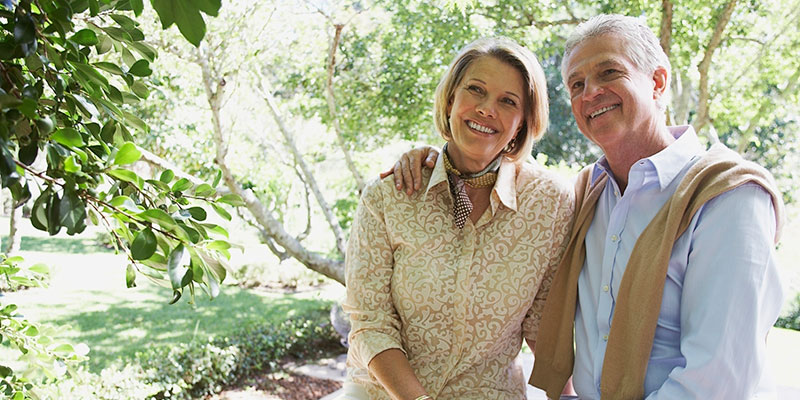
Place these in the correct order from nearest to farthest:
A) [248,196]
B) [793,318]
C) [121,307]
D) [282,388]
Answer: [248,196] < [282,388] < [793,318] < [121,307]

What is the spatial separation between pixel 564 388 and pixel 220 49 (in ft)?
11.2

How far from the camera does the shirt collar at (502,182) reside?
182 centimetres

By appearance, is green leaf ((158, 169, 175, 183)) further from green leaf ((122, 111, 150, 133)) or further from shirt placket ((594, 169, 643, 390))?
shirt placket ((594, 169, 643, 390))

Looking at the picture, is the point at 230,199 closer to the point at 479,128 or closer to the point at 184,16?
the point at 184,16

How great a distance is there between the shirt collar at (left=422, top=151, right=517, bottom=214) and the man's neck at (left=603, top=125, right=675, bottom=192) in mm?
292

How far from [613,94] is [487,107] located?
36cm

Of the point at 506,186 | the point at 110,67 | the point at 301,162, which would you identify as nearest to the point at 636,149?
the point at 506,186

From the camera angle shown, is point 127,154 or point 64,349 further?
point 64,349

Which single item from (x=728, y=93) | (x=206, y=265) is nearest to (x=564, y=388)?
(x=206, y=265)

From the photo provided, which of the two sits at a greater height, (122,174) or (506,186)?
(122,174)

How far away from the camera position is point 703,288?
4.56ft

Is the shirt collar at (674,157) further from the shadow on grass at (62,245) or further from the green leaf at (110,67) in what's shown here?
the shadow on grass at (62,245)

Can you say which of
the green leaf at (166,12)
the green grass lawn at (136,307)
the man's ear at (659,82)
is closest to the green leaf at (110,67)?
the green leaf at (166,12)

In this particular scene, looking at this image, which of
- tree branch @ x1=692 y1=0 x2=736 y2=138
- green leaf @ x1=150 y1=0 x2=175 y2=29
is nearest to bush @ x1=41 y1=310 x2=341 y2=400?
green leaf @ x1=150 y1=0 x2=175 y2=29
